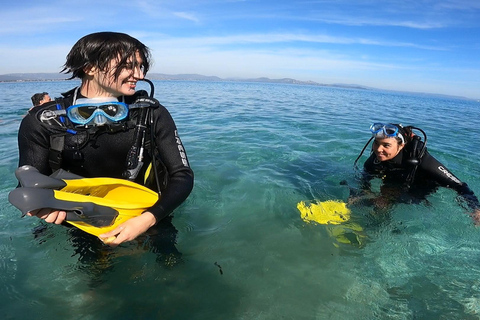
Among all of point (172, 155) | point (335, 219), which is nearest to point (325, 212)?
point (335, 219)

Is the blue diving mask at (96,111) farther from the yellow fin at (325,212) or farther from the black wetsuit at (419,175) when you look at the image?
the black wetsuit at (419,175)

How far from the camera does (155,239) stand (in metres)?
2.66

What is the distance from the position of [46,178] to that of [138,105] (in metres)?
0.84

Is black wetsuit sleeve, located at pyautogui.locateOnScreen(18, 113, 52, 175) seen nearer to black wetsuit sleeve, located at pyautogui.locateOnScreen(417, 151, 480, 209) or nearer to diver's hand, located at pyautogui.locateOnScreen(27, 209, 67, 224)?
diver's hand, located at pyautogui.locateOnScreen(27, 209, 67, 224)

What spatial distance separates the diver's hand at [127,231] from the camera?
175cm

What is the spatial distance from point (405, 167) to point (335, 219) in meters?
1.59

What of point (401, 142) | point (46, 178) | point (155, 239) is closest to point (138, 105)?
point (46, 178)

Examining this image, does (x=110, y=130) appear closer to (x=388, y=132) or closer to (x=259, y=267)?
(x=259, y=267)

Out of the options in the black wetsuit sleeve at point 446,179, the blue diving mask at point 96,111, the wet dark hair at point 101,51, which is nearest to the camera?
the wet dark hair at point 101,51

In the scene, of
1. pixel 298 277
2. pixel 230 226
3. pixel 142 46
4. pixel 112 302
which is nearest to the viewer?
pixel 142 46

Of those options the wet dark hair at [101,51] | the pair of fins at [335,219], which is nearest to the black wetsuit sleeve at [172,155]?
the wet dark hair at [101,51]

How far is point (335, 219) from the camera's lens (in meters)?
3.85

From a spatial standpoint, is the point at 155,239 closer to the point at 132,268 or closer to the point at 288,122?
the point at 132,268

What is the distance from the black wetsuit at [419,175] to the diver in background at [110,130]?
371 centimetres
